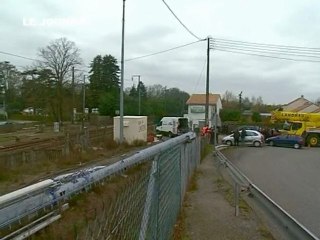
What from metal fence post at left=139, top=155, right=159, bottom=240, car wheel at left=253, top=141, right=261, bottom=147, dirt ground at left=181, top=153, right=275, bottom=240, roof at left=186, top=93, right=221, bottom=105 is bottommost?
car wheel at left=253, top=141, right=261, bottom=147

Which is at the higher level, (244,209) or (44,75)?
(44,75)

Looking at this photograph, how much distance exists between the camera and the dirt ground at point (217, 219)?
725cm

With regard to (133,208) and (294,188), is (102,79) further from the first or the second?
(133,208)

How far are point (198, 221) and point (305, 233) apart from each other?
2.73 m

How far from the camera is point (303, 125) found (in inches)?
1671

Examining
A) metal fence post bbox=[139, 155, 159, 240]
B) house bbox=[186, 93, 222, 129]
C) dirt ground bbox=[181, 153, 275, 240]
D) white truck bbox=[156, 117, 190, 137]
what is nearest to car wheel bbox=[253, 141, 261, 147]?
white truck bbox=[156, 117, 190, 137]

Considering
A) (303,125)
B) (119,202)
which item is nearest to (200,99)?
(303,125)

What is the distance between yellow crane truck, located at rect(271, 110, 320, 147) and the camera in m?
41.0

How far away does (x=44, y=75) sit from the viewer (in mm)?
63906

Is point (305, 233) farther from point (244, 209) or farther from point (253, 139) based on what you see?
point (253, 139)

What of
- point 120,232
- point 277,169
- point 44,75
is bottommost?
point 277,169

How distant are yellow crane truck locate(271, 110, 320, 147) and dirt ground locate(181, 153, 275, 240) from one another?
31441mm

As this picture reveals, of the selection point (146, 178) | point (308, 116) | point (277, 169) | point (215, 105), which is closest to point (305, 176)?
point (277, 169)

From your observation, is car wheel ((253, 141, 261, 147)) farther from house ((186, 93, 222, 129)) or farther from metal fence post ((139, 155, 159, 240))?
metal fence post ((139, 155, 159, 240))
